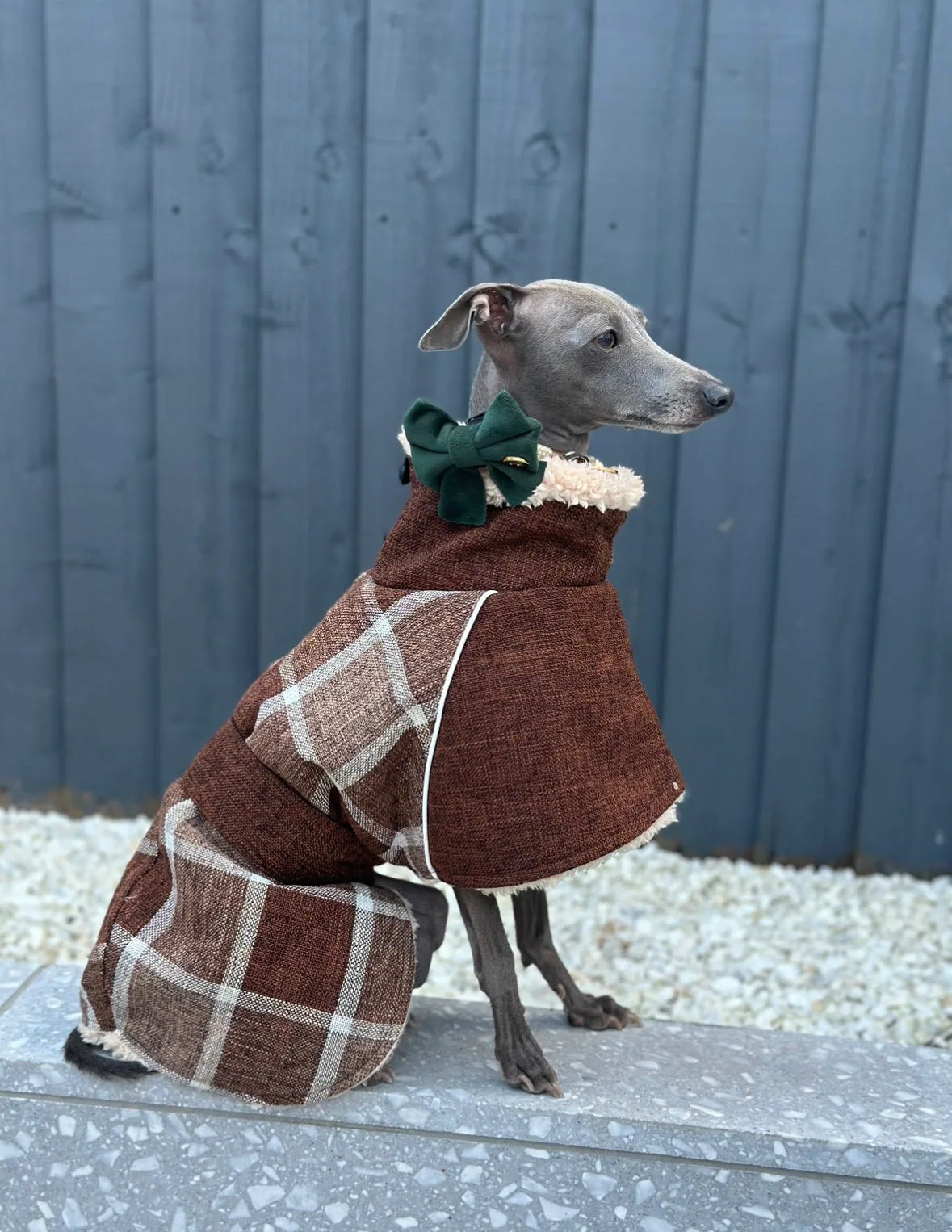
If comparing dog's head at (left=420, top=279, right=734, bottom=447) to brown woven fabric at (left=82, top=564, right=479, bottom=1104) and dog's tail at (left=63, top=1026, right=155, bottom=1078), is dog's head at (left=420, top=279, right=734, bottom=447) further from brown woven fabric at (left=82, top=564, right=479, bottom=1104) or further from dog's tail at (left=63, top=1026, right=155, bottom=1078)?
dog's tail at (left=63, top=1026, right=155, bottom=1078)

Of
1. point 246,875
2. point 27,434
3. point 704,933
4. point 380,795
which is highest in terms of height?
point 27,434

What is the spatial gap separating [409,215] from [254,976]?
1714mm

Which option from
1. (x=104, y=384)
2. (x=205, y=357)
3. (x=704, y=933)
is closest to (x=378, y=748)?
(x=704, y=933)

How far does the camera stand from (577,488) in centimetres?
117

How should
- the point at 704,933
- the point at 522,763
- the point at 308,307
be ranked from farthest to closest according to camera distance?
the point at 308,307 → the point at 704,933 → the point at 522,763

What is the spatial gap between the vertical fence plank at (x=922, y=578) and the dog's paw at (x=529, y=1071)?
145 centimetres

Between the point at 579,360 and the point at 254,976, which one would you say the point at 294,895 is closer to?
the point at 254,976

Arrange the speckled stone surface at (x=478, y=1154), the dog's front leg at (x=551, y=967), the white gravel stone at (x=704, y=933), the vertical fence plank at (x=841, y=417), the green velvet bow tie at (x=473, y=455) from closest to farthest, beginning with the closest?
the green velvet bow tie at (x=473, y=455) < the speckled stone surface at (x=478, y=1154) < the dog's front leg at (x=551, y=967) < the white gravel stone at (x=704, y=933) < the vertical fence plank at (x=841, y=417)

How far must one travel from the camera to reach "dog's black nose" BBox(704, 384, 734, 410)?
3.92ft

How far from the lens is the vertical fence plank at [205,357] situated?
2.38 meters

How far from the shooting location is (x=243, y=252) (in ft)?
8.03

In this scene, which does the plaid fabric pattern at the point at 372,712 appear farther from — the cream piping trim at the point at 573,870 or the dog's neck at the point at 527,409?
the dog's neck at the point at 527,409

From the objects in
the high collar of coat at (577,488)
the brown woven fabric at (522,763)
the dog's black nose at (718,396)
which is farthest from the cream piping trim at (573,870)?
the dog's black nose at (718,396)

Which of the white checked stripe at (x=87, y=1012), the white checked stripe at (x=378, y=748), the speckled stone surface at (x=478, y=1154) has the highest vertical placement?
the white checked stripe at (x=378, y=748)
